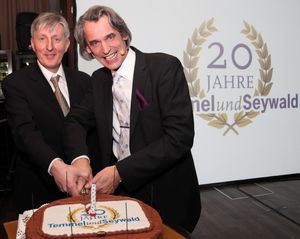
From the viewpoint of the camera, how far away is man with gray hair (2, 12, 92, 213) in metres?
1.47

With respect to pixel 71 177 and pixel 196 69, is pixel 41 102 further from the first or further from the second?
pixel 196 69

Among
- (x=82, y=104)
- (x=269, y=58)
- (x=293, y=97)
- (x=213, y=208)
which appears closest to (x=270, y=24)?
(x=269, y=58)

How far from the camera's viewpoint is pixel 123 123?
135 centimetres

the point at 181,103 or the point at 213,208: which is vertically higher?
the point at 181,103

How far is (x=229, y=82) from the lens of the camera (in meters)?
3.61

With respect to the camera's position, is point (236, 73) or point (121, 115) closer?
point (121, 115)

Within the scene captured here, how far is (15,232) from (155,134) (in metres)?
0.57

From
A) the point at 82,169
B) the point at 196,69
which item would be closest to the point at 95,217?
the point at 82,169

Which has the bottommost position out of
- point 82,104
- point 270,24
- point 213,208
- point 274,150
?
point 213,208

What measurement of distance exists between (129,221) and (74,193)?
0.35m

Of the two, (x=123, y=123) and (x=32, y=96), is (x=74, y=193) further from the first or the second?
(x=32, y=96)

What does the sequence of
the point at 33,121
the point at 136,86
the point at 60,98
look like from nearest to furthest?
the point at 136,86 → the point at 33,121 → the point at 60,98

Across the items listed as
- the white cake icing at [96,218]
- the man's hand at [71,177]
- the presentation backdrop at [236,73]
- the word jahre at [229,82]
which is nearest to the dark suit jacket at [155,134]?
the man's hand at [71,177]

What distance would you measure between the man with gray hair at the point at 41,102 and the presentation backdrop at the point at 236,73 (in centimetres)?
170
